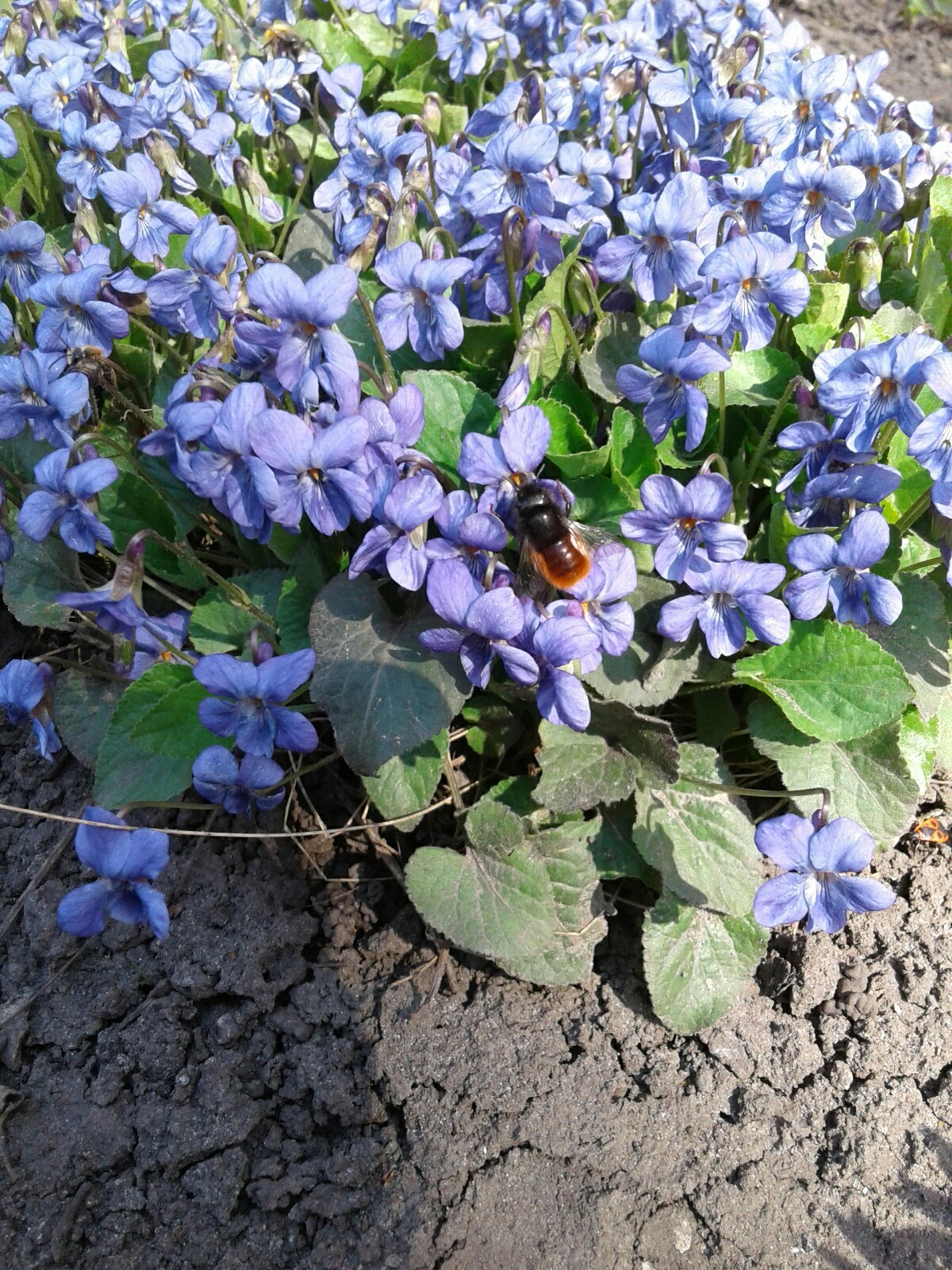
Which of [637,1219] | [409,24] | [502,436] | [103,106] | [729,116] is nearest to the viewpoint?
[502,436]

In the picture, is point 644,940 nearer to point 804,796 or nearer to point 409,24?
point 804,796

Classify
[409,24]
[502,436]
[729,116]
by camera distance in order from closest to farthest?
[502,436] → [729,116] → [409,24]

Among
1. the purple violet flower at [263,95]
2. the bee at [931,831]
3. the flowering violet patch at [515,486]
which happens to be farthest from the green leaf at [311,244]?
the bee at [931,831]

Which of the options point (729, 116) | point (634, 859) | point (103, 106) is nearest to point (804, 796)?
point (634, 859)

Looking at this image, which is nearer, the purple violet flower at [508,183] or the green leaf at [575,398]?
the purple violet flower at [508,183]

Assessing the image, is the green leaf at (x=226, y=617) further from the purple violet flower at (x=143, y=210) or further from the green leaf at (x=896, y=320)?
the green leaf at (x=896, y=320)

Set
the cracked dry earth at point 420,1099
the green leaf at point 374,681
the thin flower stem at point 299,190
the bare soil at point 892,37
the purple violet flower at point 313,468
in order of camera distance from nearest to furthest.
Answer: the purple violet flower at point 313,468 < the green leaf at point 374,681 < the cracked dry earth at point 420,1099 < the thin flower stem at point 299,190 < the bare soil at point 892,37
